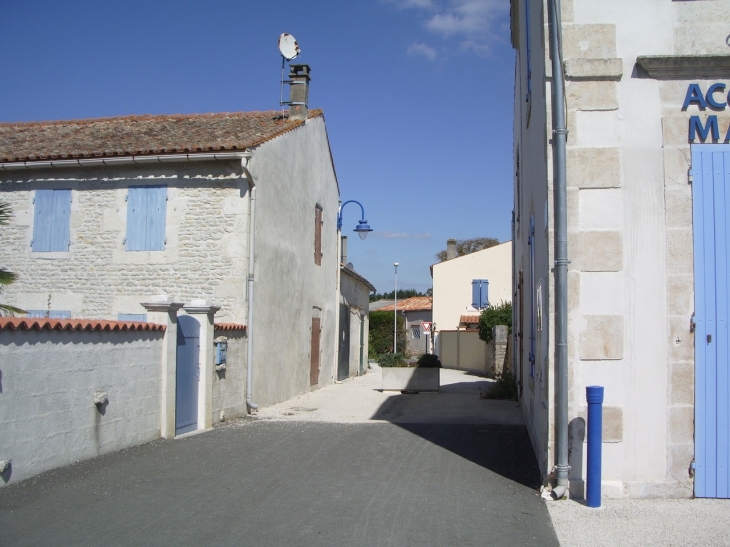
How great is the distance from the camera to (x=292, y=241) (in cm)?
1662

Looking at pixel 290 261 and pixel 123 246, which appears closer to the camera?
pixel 123 246

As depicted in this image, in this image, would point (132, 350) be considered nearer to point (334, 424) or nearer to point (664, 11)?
point (334, 424)

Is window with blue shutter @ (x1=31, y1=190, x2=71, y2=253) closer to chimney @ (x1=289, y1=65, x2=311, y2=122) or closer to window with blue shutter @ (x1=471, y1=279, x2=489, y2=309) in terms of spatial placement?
chimney @ (x1=289, y1=65, x2=311, y2=122)

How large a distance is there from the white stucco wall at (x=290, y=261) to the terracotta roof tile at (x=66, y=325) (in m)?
4.75

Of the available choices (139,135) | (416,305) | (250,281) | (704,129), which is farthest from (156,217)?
(416,305)

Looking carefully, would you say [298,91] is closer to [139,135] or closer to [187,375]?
[139,135]

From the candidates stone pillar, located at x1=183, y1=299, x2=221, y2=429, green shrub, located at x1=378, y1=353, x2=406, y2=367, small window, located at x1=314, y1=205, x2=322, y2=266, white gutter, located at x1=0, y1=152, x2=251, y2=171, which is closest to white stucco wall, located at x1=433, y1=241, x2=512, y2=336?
green shrub, located at x1=378, y1=353, x2=406, y2=367

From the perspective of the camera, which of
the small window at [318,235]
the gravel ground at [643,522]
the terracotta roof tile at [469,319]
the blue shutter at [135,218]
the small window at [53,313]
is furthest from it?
the terracotta roof tile at [469,319]

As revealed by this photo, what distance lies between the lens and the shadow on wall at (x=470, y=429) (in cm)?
784

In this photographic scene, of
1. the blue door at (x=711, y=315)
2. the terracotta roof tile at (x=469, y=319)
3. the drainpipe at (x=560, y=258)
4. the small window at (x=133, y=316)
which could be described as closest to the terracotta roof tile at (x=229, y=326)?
the small window at (x=133, y=316)

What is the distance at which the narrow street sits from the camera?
5121 millimetres

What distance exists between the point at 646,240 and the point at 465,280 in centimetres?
3376

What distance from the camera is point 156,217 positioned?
13.9 metres

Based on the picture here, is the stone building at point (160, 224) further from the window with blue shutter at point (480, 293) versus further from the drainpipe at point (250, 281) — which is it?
the window with blue shutter at point (480, 293)
